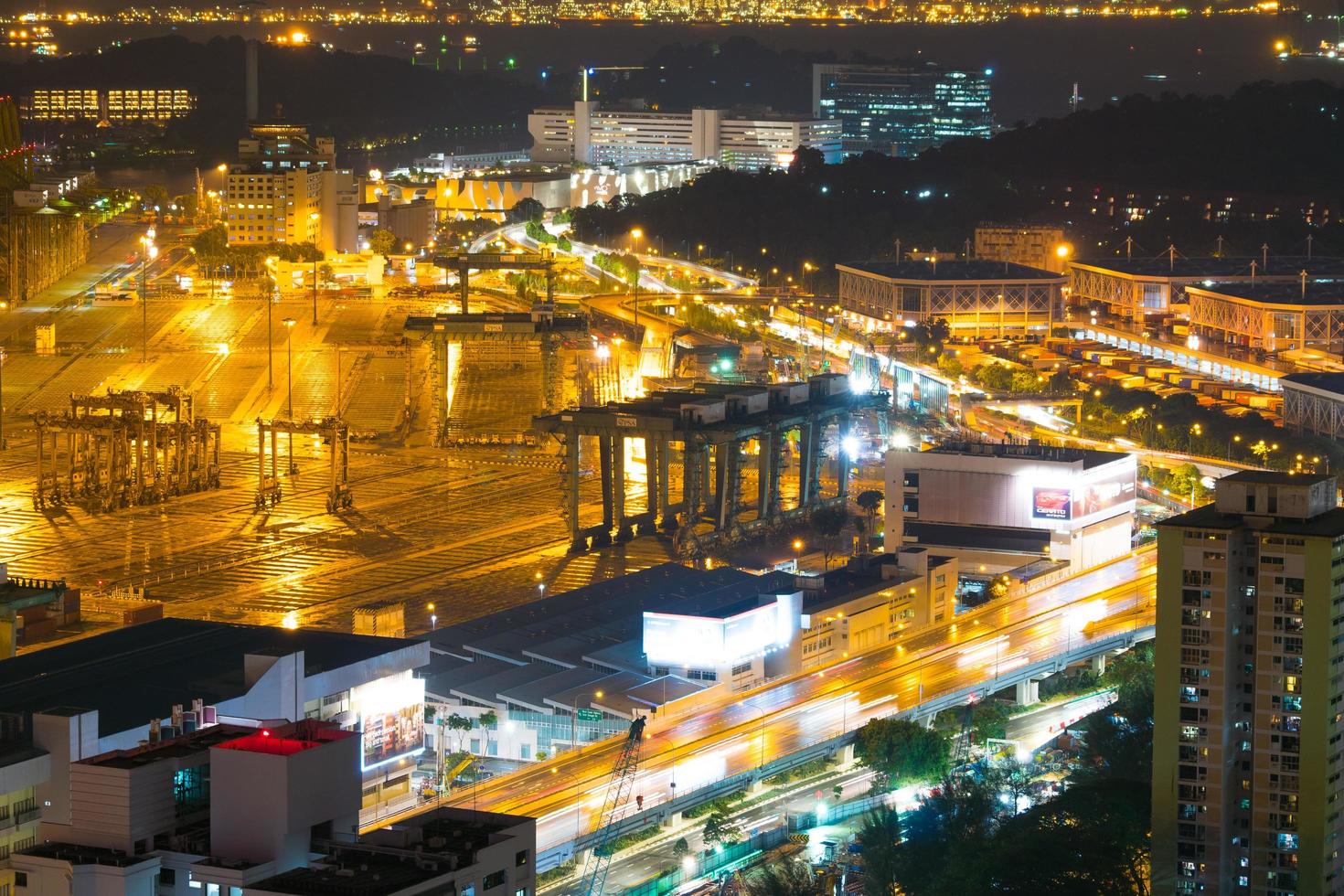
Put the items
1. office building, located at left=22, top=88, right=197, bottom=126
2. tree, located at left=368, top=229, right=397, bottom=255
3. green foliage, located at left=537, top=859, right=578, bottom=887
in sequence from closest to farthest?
green foliage, located at left=537, top=859, right=578, bottom=887
tree, located at left=368, top=229, right=397, bottom=255
office building, located at left=22, top=88, right=197, bottom=126

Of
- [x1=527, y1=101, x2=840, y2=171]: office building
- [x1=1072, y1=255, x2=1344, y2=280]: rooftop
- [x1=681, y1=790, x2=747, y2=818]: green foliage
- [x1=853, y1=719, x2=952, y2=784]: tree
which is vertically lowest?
[x1=681, y1=790, x2=747, y2=818]: green foliage

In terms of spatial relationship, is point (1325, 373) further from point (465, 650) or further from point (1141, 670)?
point (465, 650)

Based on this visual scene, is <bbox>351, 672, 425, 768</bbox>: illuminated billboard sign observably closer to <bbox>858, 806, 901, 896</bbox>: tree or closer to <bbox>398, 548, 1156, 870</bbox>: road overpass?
<bbox>398, 548, 1156, 870</bbox>: road overpass

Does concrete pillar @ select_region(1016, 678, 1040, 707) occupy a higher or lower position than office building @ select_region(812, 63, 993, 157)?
lower

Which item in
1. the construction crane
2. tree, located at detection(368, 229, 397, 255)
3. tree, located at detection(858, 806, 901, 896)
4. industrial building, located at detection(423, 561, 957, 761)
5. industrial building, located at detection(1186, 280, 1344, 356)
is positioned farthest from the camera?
tree, located at detection(368, 229, 397, 255)

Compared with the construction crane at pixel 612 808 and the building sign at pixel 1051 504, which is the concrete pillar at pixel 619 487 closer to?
the building sign at pixel 1051 504

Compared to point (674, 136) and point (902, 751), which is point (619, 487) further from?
point (674, 136)

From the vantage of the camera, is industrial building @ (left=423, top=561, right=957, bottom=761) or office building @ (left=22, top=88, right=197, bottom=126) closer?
industrial building @ (left=423, top=561, right=957, bottom=761)

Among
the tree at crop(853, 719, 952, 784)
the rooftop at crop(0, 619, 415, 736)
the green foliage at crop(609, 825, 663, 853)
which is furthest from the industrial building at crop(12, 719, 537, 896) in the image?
the tree at crop(853, 719, 952, 784)
